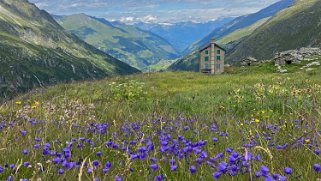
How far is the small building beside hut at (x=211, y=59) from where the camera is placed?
5806 centimetres

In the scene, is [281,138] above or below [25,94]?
above

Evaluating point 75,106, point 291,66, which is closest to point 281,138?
point 75,106

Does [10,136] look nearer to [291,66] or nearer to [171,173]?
[171,173]

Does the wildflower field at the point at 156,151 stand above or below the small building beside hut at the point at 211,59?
above

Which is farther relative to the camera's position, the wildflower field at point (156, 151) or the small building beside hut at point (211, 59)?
the small building beside hut at point (211, 59)

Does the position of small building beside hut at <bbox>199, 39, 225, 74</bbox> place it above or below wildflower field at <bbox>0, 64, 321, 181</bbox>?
below

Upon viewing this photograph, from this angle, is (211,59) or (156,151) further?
(211,59)

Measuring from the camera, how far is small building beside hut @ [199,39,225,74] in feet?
190

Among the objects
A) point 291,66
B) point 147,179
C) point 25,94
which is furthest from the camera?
point 291,66

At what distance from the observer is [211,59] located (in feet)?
194

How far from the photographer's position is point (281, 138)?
190 inches

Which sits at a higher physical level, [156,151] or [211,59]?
[156,151]

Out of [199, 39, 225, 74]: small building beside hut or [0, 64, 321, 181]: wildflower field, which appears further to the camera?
[199, 39, 225, 74]: small building beside hut

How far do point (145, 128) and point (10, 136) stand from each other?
2.00m
